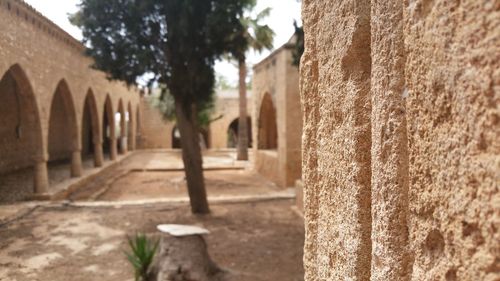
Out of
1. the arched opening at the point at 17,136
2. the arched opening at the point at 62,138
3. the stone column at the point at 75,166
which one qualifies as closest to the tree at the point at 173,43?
the arched opening at the point at 17,136

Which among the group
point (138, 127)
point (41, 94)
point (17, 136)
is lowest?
point (17, 136)

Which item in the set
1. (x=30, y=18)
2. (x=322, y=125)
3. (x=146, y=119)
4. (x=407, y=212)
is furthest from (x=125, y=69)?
(x=146, y=119)

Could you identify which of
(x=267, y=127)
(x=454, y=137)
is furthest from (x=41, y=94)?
(x=454, y=137)

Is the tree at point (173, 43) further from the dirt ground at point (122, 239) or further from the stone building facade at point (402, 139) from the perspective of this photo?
the stone building facade at point (402, 139)

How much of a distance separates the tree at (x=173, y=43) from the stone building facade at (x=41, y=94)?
1424 mm

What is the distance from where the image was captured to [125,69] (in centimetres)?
820

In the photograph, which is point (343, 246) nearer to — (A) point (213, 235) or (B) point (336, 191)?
(B) point (336, 191)

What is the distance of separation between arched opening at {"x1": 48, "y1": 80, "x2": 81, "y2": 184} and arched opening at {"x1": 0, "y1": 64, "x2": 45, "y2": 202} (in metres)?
0.90

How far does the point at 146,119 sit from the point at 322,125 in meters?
27.8

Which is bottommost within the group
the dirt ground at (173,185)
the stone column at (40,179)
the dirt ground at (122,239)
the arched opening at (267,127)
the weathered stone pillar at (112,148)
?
the dirt ground at (122,239)

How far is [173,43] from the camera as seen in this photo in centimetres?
816

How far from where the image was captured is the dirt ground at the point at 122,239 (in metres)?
5.47

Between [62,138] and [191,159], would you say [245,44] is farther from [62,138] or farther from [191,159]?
[62,138]

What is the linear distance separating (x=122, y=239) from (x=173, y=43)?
3.70 metres
